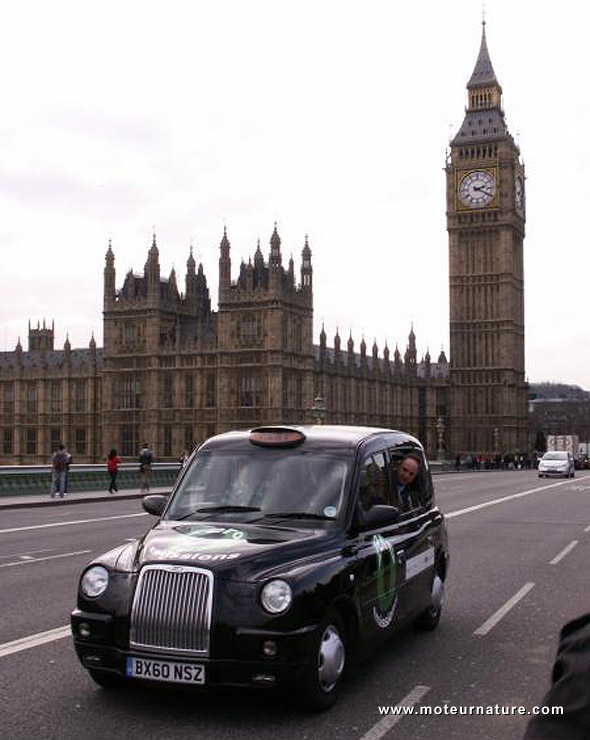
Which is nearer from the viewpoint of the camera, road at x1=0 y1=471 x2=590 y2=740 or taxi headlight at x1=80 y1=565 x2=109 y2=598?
road at x1=0 y1=471 x2=590 y2=740

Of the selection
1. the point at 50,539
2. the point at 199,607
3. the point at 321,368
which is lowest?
the point at 50,539

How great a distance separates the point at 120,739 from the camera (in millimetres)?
5137

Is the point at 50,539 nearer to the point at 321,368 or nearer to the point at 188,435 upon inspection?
the point at 188,435

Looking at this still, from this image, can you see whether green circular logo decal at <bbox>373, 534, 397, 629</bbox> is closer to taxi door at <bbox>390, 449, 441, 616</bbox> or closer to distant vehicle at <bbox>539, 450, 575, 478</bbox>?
taxi door at <bbox>390, 449, 441, 616</bbox>

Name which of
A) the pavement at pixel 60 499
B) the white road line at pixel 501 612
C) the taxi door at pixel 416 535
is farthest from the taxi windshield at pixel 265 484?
the pavement at pixel 60 499

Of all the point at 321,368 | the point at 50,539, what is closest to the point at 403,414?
the point at 321,368

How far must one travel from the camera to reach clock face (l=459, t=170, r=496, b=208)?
102m

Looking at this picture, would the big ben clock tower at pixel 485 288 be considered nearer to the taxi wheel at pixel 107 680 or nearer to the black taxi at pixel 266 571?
the black taxi at pixel 266 571

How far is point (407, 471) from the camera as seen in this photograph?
7.87 metres

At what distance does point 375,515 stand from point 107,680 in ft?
7.04

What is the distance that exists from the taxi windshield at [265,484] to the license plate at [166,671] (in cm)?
148

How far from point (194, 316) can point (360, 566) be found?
75.7 m

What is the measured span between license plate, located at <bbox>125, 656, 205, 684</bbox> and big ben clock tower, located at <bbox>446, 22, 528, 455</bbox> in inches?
3793

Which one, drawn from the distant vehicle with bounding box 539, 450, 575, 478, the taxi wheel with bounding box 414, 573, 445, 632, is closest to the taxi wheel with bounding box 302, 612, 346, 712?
the taxi wheel with bounding box 414, 573, 445, 632
